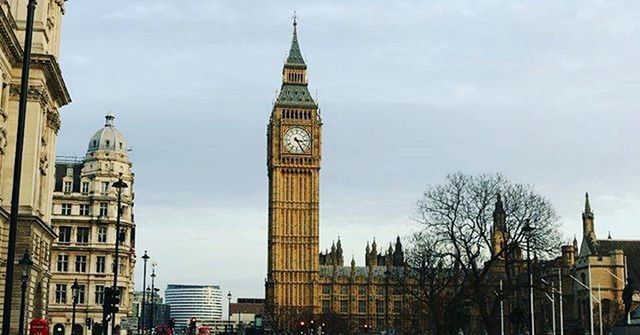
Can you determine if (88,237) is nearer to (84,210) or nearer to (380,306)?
(84,210)

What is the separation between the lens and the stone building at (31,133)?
47.7 m

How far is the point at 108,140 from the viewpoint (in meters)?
101

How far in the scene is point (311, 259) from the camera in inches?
6914

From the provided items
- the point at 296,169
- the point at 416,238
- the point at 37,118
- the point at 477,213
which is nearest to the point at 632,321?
the point at 477,213

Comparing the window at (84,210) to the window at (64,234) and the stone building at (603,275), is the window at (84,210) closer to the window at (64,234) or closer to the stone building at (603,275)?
the window at (64,234)

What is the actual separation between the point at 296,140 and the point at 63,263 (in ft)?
286

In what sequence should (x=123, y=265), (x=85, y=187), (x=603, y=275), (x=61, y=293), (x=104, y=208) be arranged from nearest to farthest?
(x=61, y=293)
(x=104, y=208)
(x=85, y=187)
(x=123, y=265)
(x=603, y=275)

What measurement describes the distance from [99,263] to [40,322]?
54540 millimetres

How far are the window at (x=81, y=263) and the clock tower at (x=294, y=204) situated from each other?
8186cm

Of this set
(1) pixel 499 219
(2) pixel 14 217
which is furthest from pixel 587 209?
(2) pixel 14 217

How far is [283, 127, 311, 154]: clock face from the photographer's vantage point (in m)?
175

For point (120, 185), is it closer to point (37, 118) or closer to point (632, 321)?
point (37, 118)

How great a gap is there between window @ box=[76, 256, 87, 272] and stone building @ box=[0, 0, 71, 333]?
3626 cm

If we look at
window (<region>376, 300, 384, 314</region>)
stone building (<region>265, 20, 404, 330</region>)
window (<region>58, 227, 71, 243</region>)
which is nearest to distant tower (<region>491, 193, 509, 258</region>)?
window (<region>58, 227, 71, 243</region>)
